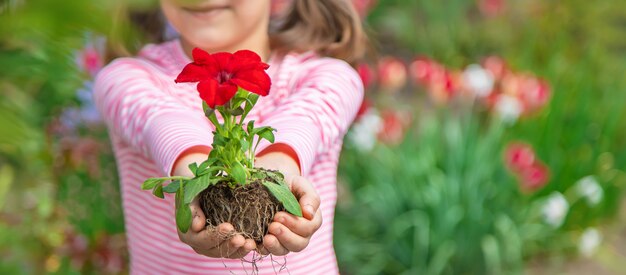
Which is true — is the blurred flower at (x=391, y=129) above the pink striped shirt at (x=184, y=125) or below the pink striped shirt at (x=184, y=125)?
below

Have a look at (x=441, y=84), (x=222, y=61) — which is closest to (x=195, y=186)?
(x=222, y=61)

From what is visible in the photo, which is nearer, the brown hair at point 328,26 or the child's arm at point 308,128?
the child's arm at point 308,128

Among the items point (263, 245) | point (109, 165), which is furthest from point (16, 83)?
point (109, 165)

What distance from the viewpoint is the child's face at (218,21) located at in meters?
1.43

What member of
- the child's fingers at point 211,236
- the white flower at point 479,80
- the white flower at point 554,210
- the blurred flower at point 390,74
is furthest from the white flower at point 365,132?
the child's fingers at point 211,236

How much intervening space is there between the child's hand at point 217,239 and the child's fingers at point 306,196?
77 millimetres

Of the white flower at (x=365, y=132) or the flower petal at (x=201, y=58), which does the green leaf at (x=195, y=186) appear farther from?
the white flower at (x=365, y=132)

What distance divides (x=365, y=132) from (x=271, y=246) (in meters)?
2.31

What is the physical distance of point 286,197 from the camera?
1.06 m

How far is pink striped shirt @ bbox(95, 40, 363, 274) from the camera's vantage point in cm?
141

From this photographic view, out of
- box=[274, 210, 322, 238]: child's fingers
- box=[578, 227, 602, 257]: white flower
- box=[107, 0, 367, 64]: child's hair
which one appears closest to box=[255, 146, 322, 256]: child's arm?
box=[274, 210, 322, 238]: child's fingers

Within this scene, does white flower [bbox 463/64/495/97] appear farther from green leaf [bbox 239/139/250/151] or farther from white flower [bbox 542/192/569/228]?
green leaf [bbox 239/139/250/151]

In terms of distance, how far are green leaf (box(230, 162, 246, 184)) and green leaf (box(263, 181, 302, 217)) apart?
30 millimetres

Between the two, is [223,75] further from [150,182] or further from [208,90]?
[150,182]
